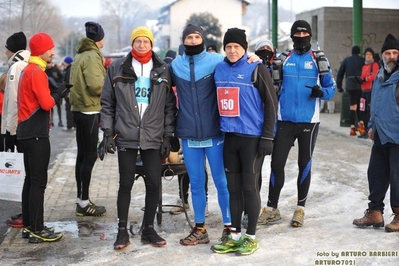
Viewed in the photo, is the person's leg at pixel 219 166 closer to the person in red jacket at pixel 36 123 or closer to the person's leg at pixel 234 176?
the person's leg at pixel 234 176

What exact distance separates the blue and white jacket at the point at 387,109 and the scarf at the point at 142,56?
2338 mm

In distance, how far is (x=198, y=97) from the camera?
5.96 meters

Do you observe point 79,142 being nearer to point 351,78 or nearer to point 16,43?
point 16,43

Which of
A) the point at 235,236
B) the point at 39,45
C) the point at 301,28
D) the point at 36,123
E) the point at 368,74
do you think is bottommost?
the point at 235,236

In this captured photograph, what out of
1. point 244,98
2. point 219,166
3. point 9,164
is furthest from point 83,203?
point 244,98

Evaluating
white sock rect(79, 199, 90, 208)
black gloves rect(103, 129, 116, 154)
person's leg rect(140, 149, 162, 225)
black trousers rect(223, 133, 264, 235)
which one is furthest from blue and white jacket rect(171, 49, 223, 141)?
white sock rect(79, 199, 90, 208)

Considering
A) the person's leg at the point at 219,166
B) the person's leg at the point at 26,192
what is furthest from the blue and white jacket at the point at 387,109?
the person's leg at the point at 26,192

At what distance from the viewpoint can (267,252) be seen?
5.77 meters

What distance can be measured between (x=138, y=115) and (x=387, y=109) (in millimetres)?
2458

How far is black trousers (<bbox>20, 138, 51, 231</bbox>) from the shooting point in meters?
6.34

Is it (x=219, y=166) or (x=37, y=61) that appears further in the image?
(x=37, y=61)

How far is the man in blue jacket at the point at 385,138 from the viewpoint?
20.5 ft

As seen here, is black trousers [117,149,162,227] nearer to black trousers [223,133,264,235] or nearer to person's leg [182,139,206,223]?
person's leg [182,139,206,223]

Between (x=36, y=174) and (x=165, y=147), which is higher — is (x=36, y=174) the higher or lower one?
the lower one
